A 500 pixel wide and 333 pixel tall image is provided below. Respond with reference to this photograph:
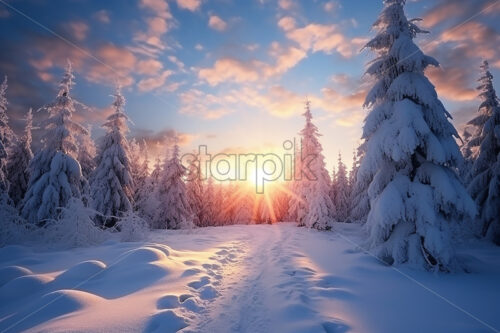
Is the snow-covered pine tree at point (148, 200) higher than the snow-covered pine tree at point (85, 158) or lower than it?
lower

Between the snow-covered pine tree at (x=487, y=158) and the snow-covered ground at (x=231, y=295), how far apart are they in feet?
29.3

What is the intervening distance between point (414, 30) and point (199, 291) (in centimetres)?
1320

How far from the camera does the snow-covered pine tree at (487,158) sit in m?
16.4

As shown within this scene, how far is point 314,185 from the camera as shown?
86.4 feet

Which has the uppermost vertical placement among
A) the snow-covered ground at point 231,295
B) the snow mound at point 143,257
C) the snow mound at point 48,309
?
the snow mound at point 143,257

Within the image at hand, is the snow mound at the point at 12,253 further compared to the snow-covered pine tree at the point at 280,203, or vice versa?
the snow-covered pine tree at the point at 280,203

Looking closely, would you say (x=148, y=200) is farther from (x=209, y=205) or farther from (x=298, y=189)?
(x=298, y=189)

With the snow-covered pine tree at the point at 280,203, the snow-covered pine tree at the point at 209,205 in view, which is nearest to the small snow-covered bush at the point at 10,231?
the snow-covered pine tree at the point at 209,205

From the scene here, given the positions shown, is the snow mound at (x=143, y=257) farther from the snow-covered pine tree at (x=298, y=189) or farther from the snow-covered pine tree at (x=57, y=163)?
the snow-covered pine tree at (x=298, y=189)

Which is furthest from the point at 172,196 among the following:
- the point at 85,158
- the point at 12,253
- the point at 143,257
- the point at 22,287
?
the point at 22,287

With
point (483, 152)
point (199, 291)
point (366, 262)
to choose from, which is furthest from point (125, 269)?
point (483, 152)

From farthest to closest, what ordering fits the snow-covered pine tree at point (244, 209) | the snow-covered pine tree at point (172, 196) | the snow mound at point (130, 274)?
the snow-covered pine tree at point (244, 209), the snow-covered pine tree at point (172, 196), the snow mound at point (130, 274)

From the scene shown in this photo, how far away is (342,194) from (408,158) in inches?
1551

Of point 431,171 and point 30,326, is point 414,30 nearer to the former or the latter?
point 431,171
